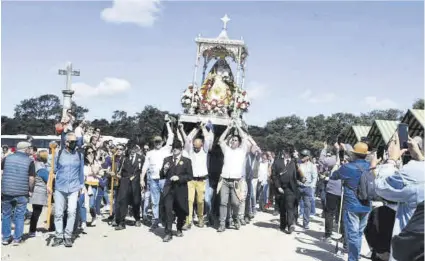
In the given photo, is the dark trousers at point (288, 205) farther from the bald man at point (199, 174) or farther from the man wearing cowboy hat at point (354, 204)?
the man wearing cowboy hat at point (354, 204)

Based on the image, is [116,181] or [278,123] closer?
[116,181]

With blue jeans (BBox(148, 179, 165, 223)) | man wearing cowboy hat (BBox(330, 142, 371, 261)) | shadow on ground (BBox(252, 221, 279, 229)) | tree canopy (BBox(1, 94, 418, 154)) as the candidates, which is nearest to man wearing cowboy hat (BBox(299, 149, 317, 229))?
shadow on ground (BBox(252, 221, 279, 229))

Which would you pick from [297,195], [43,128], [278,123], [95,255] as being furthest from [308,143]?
[95,255]

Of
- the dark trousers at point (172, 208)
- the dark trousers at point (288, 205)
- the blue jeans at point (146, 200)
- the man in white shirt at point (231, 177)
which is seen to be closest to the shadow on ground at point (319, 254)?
the dark trousers at point (288, 205)

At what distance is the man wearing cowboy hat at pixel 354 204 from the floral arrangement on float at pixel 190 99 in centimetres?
1160

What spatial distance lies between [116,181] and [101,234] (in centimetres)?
168

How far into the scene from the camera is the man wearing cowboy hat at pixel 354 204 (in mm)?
7105

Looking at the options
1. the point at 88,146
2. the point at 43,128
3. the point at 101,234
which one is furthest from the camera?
the point at 43,128

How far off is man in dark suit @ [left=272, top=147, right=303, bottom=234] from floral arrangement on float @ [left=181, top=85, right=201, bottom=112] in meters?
8.26

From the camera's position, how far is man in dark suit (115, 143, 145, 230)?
32.0 feet

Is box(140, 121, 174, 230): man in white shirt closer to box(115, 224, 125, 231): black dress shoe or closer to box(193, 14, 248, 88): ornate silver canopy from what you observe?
box(115, 224, 125, 231): black dress shoe

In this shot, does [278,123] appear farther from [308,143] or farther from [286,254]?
[286,254]

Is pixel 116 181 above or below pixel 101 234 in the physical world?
above

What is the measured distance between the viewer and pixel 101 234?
9.09 meters
